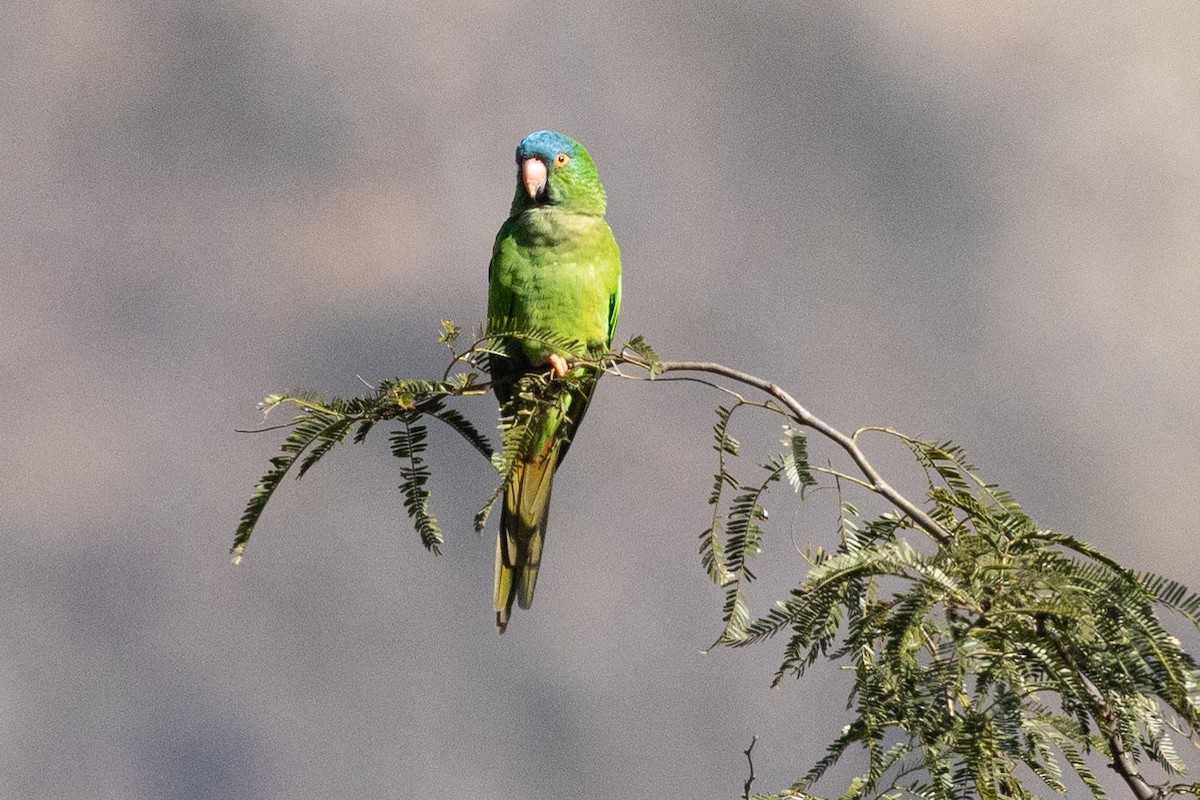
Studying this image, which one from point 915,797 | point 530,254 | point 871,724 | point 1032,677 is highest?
point 530,254

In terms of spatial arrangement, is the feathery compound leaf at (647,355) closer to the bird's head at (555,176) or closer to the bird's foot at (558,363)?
the bird's foot at (558,363)

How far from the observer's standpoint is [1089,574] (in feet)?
4.86

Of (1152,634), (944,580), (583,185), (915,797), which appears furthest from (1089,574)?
(583,185)

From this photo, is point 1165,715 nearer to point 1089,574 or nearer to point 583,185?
point 1089,574

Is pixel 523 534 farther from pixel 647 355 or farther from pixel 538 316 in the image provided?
pixel 647 355

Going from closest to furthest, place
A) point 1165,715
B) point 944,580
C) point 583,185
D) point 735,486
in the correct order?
1. point 944,580
2. point 1165,715
3. point 735,486
4. point 583,185

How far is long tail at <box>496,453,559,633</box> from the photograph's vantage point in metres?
2.85

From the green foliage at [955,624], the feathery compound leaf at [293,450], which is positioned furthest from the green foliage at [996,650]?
the feathery compound leaf at [293,450]

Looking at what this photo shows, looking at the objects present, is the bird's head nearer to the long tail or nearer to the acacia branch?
the long tail

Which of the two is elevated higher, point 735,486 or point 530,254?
point 530,254

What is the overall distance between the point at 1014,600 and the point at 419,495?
105 centimetres

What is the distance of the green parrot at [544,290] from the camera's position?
2.88m

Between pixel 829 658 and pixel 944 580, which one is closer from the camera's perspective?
pixel 944 580

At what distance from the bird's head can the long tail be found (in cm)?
94
